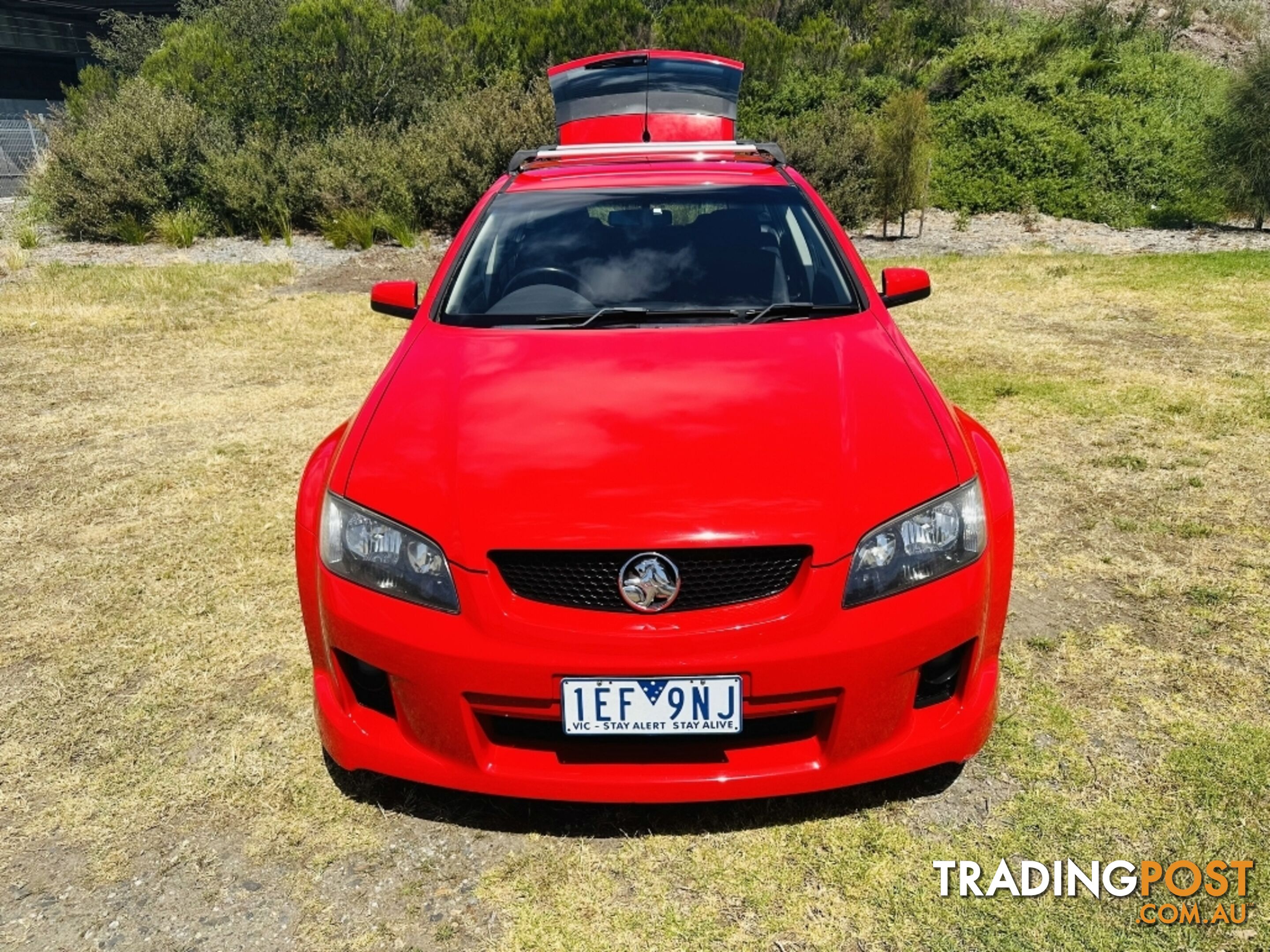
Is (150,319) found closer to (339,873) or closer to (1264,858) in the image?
(339,873)

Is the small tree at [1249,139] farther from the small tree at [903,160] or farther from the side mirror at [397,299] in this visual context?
the side mirror at [397,299]

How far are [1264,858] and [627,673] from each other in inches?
61.6

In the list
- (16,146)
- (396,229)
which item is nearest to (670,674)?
(396,229)

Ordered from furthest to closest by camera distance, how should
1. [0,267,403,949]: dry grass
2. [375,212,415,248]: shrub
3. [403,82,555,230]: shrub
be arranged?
Answer: [403,82,555,230]: shrub → [375,212,415,248]: shrub → [0,267,403,949]: dry grass

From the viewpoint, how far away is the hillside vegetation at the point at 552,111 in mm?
12773

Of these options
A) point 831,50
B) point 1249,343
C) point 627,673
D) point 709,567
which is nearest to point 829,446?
point 709,567

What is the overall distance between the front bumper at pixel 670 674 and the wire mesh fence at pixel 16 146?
20.4m

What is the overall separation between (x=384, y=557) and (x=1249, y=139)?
544 inches

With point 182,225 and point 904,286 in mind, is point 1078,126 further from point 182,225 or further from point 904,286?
point 904,286

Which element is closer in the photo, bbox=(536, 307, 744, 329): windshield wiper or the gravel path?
bbox=(536, 307, 744, 329): windshield wiper

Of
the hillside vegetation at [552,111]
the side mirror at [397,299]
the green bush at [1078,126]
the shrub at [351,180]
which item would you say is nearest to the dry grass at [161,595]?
the side mirror at [397,299]

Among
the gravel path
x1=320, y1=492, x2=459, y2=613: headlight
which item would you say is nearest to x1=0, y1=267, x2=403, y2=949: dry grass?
x1=320, y1=492, x2=459, y2=613: headlight

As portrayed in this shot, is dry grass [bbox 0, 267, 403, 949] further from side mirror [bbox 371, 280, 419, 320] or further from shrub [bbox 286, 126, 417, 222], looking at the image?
shrub [bbox 286, 126, 417, 222]

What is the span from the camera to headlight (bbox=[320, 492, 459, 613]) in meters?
2.02
